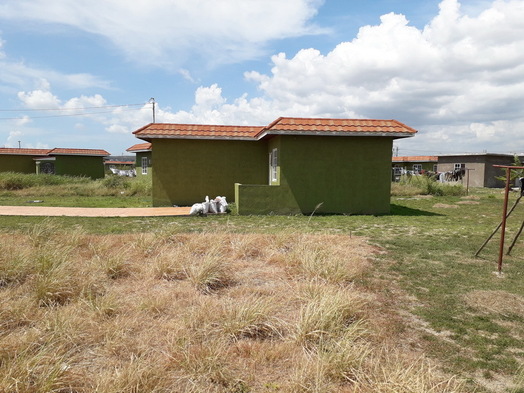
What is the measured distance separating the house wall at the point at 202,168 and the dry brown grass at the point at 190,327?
865cm

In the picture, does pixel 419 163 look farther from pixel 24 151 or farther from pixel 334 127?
pixel 24 151

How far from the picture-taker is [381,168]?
1316 centimetres

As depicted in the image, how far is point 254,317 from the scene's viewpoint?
12.2 ft

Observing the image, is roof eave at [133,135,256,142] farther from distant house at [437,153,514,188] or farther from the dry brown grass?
distant house at [437,153,514,188]

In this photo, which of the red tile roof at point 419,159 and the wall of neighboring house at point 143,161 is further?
the red tile roof at point 419,159

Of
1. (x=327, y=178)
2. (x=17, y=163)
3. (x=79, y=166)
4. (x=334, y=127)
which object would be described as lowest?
(x=327, y=178)

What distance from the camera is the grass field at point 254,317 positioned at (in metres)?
2.84

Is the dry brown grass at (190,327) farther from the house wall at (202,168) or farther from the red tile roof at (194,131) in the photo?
the house wall at (202,168)

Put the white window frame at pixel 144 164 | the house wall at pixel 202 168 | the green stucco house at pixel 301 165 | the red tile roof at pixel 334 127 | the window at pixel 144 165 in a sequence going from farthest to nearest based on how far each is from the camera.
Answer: the window at pixel 144 165, the white window frame at pixel 144 164, the house wall at pixel 202 168, the green stucco house at pixel 301 165, the red tile roof at pixel 334 127

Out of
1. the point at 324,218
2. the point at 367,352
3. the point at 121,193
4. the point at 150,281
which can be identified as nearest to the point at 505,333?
the point at 367,352

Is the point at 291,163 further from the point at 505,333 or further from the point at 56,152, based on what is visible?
the point at 56,152

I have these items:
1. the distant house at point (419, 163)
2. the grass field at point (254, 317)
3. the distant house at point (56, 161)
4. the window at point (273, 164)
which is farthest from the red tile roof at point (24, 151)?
the distant house at point (419, 163)

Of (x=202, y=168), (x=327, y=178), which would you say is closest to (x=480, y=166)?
(x=327, y=178)

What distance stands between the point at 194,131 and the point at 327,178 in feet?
18.1
